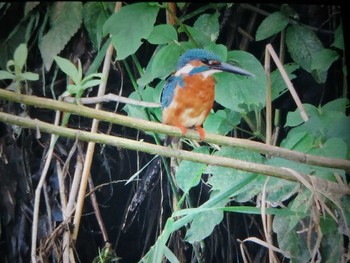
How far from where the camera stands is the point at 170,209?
4.14 feet

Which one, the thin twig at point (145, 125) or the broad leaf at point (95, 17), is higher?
the broad leaf at point (95, 17)

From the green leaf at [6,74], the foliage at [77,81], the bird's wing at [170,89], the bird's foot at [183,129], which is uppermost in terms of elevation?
the green leaf at [6,74]

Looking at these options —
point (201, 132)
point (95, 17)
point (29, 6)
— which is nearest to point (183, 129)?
point (201, 132)

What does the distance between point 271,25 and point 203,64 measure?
0.21m

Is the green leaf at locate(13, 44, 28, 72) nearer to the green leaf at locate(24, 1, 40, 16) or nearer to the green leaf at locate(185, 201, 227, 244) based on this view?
the green leaf at locate(24, 1, 40, 16)

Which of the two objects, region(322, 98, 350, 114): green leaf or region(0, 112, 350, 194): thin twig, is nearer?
region(0, 112, 350, 194): thin twig

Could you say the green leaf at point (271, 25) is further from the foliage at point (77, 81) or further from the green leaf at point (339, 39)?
the foliage at point (77, 81)

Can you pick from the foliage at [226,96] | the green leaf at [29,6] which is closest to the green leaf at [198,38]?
the foliage at [226,96]

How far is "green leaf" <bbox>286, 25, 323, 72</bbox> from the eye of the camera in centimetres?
123

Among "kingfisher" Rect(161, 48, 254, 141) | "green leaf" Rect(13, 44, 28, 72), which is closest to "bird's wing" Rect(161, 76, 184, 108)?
"kingfisher" Rect(161, 48, 254, 141)

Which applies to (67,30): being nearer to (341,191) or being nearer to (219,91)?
(219,91)

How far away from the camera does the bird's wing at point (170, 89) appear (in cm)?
114

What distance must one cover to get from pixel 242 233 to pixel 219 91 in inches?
14.7

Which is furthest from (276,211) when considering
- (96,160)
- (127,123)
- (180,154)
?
(96,160)
